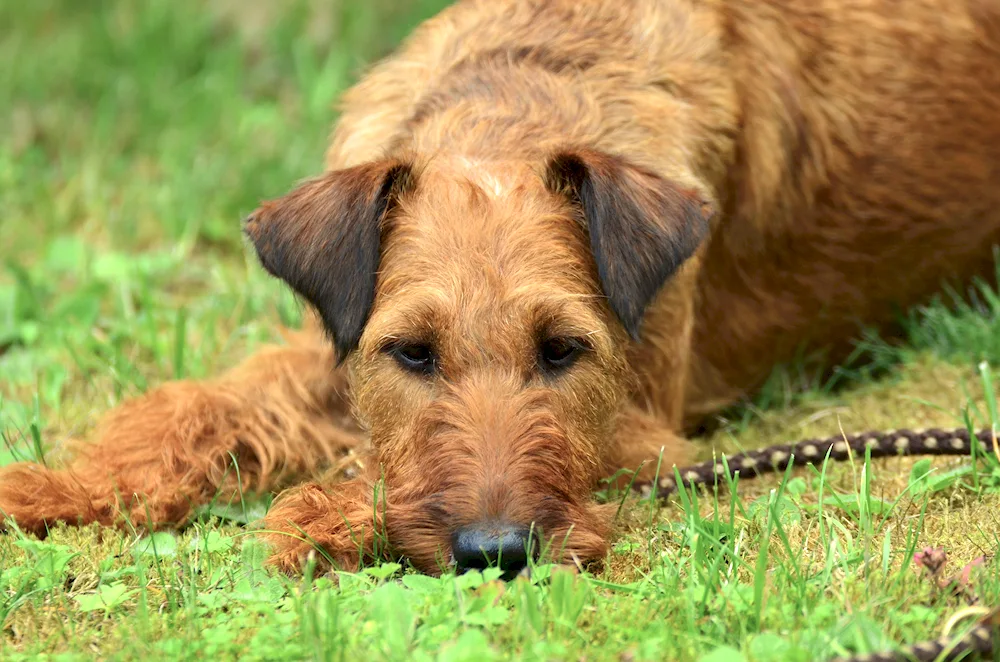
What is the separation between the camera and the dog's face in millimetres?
3084

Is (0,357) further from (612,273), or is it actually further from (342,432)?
(612,273)

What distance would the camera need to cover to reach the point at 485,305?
318cm

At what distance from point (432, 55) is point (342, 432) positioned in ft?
4.20

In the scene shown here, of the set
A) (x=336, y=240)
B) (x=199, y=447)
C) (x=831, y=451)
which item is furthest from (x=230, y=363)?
(x=831, y=451)

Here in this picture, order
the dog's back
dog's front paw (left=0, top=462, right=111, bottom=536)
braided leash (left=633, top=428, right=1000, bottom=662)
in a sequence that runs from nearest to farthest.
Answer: dog's front paw (left=0, top=462, right=111, bottom=536) < braided leash (left=633, top=428, right=1000, bottom=662) < the dog's back

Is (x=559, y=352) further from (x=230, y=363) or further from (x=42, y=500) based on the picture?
(x=230, y=363)

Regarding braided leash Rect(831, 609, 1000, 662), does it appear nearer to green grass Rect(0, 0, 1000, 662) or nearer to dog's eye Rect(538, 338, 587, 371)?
green grass Rect(0, 0, 1000, 662)

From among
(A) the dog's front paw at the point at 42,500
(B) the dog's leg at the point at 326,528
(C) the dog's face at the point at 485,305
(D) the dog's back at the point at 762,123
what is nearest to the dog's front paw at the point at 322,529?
(B) the dog's leg at the point at 326,528

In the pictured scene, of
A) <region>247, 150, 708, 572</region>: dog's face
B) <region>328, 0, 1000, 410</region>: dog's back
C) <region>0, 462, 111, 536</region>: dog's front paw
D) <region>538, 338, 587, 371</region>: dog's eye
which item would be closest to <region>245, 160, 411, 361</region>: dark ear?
<region>247, 150, 708, 572</region>: dog's face

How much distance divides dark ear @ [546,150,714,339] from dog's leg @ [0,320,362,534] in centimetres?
105

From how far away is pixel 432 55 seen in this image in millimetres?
4141

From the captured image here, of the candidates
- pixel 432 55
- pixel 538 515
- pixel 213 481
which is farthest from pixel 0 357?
pixel 538 515

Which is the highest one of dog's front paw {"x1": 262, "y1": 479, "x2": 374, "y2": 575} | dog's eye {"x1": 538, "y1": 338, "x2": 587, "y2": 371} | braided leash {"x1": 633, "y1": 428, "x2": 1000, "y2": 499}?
dog's eye {"x1": 538, "y1": 338, "x2": 587, "y2": 371}

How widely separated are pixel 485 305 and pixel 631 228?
48cm
